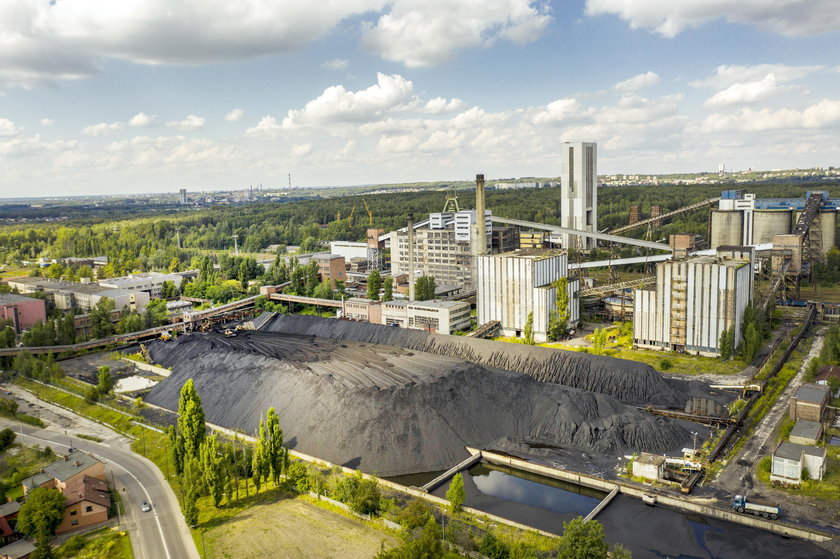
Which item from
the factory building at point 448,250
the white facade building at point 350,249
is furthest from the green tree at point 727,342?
the white facade building at point 350,249

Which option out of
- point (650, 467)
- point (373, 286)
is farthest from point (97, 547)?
point (373, 286)

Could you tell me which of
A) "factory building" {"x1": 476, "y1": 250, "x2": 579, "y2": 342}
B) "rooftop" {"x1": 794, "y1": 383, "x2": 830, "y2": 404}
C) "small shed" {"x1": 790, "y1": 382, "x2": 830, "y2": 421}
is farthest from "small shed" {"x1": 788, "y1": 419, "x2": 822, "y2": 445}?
"factory building" {"x1": 476, "y1": 250, "x2": 579, "y2": 342}

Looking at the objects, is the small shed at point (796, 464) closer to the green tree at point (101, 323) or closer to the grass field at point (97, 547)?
the grass field at point (97, 547)

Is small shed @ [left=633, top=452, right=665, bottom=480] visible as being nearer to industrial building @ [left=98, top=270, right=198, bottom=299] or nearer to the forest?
the forest

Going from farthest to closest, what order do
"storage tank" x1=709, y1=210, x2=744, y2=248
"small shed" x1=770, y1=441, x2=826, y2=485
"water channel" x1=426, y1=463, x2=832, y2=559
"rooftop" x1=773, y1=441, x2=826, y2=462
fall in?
1. "storage tank" x1=709, y1=210, x2=744, y2=248
2. "rooftop" x1=773, y1=441, x2=826, y2=462
3. "small shed" x1=770, y1=441, x2=826, y2=485
4. "water channel" x1=426, y1=463, x2=832, y2=559

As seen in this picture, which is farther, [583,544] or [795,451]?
[795,451]

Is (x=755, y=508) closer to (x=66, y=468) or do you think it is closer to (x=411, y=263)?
(x=66, y=468)
